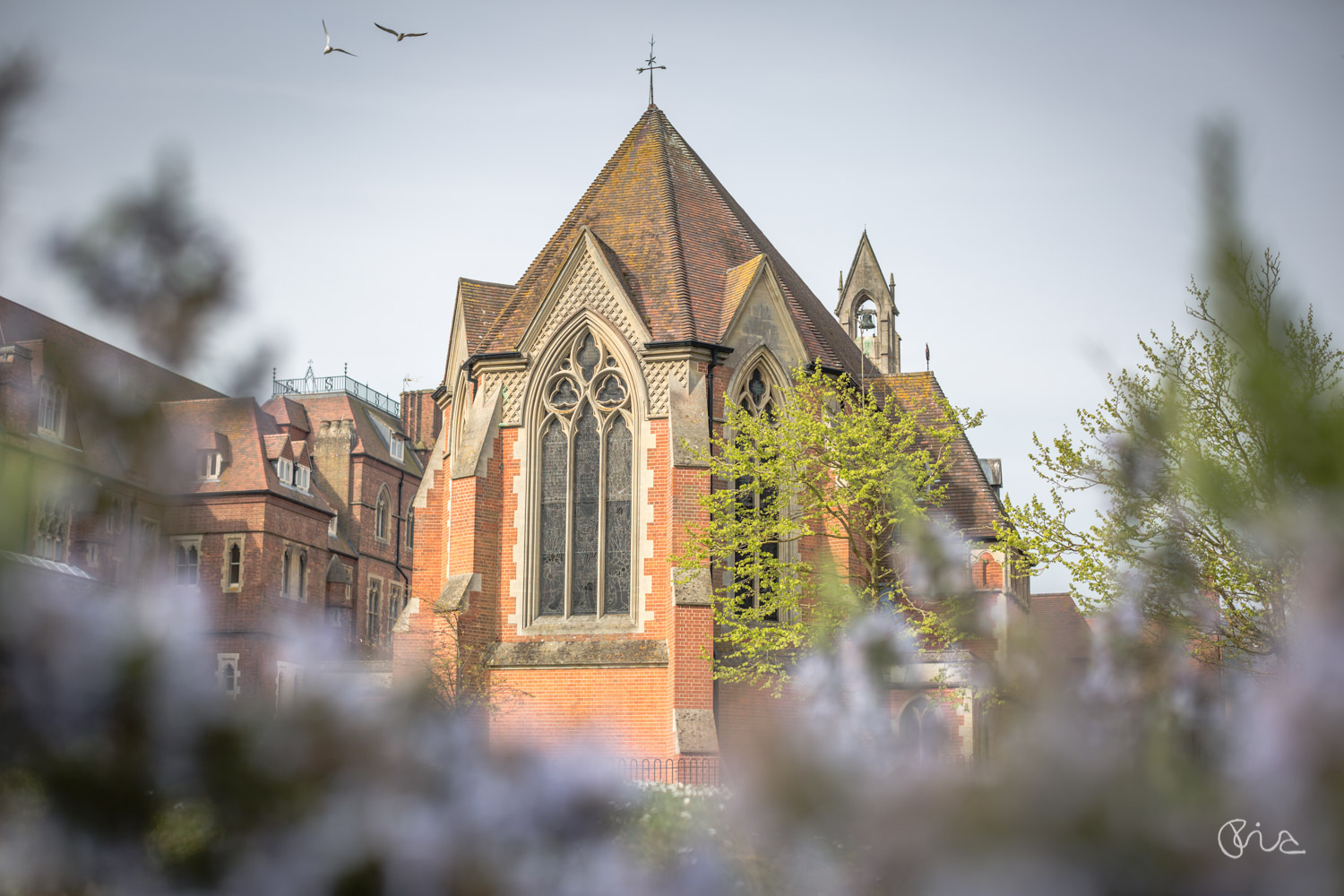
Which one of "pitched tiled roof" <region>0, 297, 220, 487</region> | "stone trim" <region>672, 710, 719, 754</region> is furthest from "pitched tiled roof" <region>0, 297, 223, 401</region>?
"stone trim" <region>672, 710, 719, 754</region>

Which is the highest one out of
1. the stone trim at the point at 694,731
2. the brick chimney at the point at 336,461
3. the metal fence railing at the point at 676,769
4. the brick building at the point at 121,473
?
the brick chimney at the point at 336,461

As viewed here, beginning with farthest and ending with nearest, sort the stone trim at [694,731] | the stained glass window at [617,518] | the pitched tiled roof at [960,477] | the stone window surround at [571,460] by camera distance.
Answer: the pitched tiled roof at [960,477] → the stained glass window at [617,518] → the stone window surround at [571,460] → the stone trim at [694,731]

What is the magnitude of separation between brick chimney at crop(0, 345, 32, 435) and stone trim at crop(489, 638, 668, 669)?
18.0 m

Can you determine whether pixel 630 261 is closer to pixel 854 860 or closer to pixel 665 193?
pixel 665 193

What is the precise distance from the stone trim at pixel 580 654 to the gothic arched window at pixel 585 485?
0.62 meters

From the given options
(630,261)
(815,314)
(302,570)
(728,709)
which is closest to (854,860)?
(728,709)

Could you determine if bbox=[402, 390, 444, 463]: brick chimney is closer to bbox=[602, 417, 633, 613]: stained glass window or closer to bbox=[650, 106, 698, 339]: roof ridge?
bbox=[650, 106, 698, 339]: roof ridge

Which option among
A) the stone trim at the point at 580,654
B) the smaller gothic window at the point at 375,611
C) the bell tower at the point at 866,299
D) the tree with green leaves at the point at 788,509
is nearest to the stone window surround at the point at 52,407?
the tree with green leaves at the point at 788,509

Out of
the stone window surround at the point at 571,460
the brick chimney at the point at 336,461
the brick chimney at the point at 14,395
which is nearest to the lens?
the brick chimney at the point at 14,395

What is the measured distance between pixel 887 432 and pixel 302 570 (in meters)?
28.0

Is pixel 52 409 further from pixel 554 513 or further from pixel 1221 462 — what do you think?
pixel 554 513

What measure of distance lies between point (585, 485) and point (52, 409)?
1922 centimetres

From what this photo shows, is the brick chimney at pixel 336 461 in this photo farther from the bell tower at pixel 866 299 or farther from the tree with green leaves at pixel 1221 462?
the tree with green leaves at pixel 1221 462

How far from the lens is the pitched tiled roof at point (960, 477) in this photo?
2522cm
